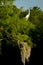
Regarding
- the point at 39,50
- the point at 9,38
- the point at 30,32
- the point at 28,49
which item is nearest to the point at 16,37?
the point at 9,38

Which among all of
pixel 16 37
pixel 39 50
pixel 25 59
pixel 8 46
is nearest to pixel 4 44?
pixel 8 46

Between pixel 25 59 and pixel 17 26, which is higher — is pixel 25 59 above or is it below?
below

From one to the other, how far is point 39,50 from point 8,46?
4768 mm

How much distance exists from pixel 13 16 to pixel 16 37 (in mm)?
975

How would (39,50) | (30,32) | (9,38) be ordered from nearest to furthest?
1. (9,38)
2. (30,32)
3. (39,50)

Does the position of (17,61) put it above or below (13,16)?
below

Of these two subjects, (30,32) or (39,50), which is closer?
(30,32)

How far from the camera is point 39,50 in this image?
859 inches

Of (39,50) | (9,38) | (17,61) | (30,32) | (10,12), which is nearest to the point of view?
(10,12)

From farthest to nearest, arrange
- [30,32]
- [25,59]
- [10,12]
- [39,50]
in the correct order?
[39,50]
[30,32]
[25,59]
[10,12]

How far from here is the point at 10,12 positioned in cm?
1349

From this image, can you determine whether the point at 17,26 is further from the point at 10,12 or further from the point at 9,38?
the point at 9,38

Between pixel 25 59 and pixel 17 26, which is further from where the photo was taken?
pixel 25 59

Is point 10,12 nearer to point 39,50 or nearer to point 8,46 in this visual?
point 8,46
